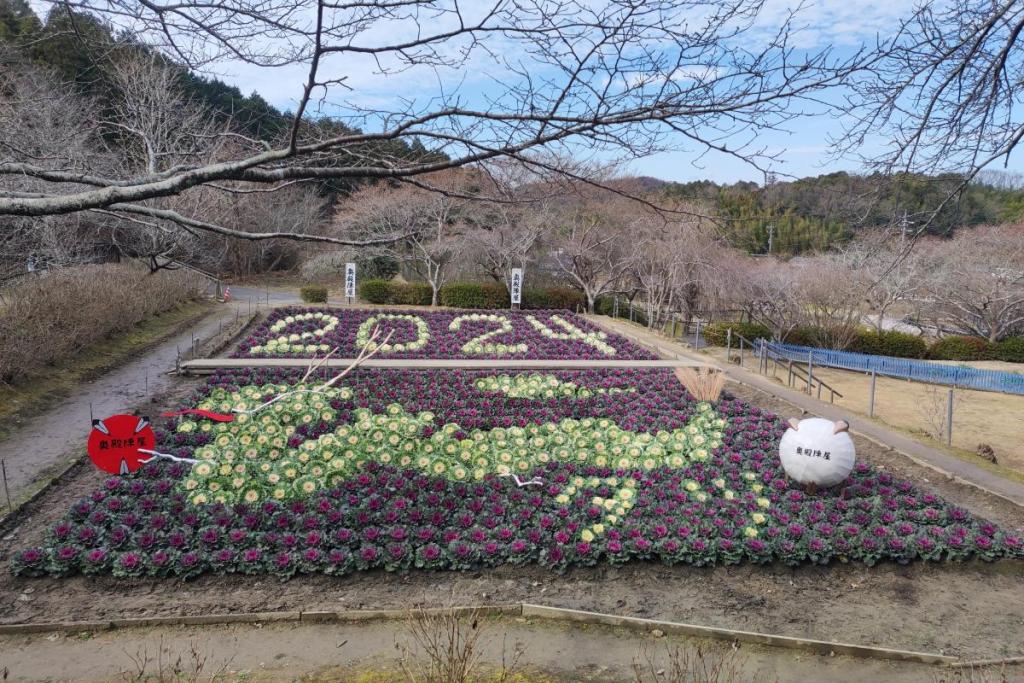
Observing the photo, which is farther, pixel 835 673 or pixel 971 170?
pixel 971 170

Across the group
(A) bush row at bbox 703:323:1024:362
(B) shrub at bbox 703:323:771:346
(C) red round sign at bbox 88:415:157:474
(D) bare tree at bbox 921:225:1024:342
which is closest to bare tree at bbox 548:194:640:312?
(B) shrub at bbox 703:323:771:346

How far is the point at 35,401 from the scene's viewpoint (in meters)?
9.41

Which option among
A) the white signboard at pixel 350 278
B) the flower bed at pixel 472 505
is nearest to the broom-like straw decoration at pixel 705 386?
the flower bed at pixel 472 505

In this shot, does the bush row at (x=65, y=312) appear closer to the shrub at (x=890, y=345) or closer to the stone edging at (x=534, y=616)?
the stone edging at (x=534, y=616)

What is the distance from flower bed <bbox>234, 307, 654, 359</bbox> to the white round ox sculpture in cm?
683

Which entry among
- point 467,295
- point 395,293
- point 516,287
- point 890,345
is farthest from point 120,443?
point 890,345

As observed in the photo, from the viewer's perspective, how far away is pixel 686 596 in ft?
14.8

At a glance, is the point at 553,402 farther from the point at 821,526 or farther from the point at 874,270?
the point at 874,270

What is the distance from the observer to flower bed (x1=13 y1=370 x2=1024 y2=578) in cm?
465

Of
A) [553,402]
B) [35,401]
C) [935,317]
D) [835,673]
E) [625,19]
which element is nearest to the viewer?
[625,19]

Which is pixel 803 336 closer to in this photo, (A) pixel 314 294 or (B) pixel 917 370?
(B) pixel 917 370

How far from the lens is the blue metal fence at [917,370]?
56.0 ft

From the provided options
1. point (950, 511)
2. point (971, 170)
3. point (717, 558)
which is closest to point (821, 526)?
point (717, 558)

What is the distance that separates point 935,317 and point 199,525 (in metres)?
27.5
